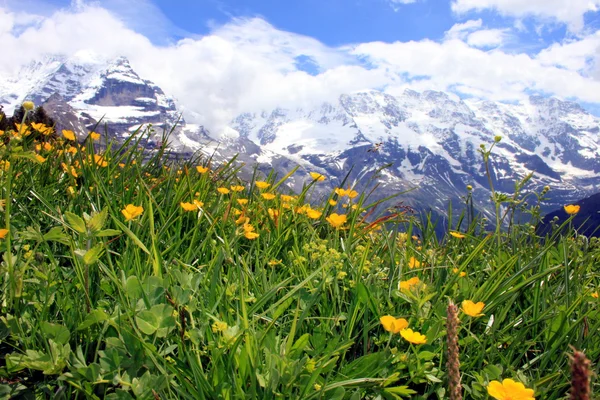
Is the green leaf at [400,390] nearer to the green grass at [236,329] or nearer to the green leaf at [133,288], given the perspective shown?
the green grass at [236,329]

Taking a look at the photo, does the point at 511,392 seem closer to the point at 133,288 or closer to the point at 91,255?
the point at 133,288

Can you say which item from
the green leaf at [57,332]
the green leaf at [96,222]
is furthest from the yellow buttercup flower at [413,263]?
the green leaf at [57,332]

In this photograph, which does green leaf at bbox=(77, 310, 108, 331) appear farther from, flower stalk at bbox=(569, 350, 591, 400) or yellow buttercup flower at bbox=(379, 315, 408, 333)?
flower stalk at bbox=(569, 350, 591, 400)

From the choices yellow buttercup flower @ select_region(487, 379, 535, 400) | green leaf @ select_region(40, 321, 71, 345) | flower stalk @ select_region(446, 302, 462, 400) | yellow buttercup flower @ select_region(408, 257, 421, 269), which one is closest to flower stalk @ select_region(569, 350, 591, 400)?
flower stalk @ select_region(446, 302, 462, 400)

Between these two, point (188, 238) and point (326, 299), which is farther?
point (188, 238)

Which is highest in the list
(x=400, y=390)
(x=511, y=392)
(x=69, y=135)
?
(x=69, y=135)

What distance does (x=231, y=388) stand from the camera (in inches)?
53.0

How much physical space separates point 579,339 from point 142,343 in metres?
1.55

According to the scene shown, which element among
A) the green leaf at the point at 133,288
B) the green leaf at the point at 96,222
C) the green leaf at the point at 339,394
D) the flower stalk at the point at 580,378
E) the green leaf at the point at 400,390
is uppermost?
the green leaf at the point at 96,222

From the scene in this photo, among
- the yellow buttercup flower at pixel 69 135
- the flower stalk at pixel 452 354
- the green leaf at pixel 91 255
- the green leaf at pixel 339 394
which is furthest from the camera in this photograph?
the yellow buttercup flower at pixel 69 135

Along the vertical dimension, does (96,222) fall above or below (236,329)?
above

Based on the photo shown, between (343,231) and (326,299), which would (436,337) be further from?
(343,231)

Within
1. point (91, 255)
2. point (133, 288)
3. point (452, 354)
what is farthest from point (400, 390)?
point (91, 255)

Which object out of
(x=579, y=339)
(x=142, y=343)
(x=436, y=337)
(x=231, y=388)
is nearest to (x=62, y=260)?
(x=142, y=343)
